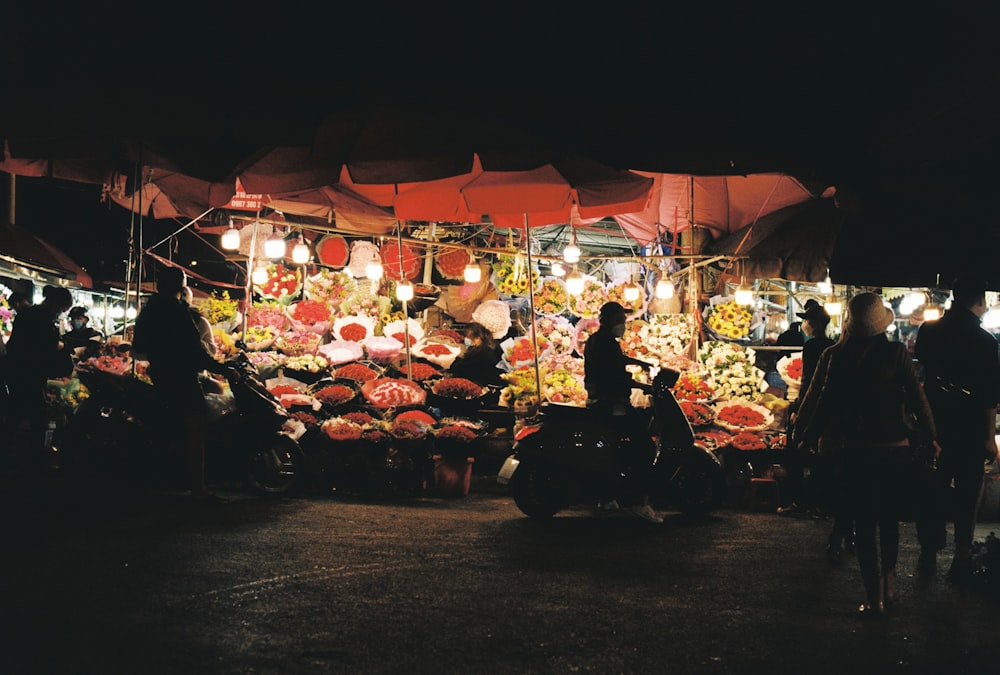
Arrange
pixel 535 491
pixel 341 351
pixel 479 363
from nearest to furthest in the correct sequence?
1. pixel 535 491
2. pixel 479 363
3. pixel 341 351

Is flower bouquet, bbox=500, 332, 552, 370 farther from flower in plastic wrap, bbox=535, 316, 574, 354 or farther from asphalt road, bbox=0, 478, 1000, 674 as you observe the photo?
asphalt road, bbox=0, 478, 1000, 674

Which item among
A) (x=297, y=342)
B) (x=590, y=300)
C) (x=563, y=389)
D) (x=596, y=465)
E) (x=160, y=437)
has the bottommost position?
Answer: (x=596, y=465)

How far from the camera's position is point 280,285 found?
613 inches

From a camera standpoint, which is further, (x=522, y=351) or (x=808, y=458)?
(x=522, y=351)

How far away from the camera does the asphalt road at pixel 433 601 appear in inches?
168

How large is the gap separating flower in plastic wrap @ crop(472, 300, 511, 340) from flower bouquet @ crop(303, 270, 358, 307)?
2.35 metres

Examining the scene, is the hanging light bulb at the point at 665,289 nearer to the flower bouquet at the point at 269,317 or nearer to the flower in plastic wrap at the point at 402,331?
the flower in plastic wrap at the point at 402,331

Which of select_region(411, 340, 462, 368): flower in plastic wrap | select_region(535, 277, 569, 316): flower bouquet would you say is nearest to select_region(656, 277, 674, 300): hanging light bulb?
select_region(535, 277, 569, 316): flower bouquet

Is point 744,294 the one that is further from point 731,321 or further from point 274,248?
point 274,248

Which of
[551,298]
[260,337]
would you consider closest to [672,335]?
[551,298]

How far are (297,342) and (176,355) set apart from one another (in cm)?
577

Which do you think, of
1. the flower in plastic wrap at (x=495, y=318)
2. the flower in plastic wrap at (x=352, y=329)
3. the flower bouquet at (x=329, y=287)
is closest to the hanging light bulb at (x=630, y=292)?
the flower in plastic wrap at (x=495, y=318)

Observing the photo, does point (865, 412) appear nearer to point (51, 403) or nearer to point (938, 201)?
point (938, 201)

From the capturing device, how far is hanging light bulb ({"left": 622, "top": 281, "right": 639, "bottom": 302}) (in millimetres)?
16297
